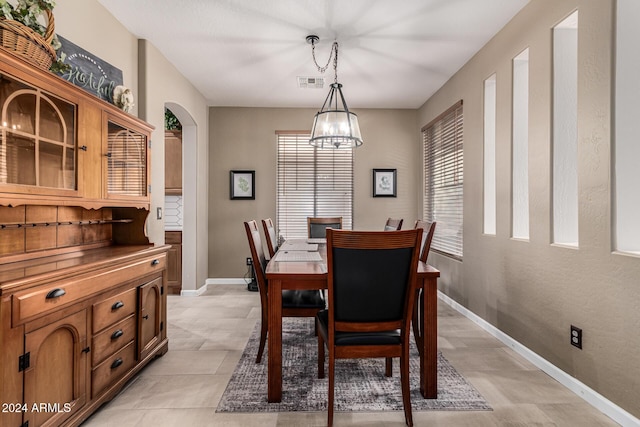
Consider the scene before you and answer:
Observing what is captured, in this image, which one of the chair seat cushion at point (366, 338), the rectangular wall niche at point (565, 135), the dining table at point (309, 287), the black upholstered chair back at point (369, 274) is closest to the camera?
the black upholstered chair back at point (369, 274)

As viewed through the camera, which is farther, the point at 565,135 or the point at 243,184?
the point at 243,184

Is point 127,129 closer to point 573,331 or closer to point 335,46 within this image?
point 335,46

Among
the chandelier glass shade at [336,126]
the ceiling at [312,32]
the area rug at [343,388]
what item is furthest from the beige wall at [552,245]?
the chandelier glass shade at [336,126]

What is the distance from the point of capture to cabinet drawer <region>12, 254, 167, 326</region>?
1.42 m

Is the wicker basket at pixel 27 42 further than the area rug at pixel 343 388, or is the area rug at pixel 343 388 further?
the area rug at pixel 343 388

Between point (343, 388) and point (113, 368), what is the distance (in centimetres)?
139

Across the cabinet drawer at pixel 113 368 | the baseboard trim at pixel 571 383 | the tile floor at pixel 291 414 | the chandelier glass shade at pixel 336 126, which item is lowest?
the tile floor at pixel 291 414

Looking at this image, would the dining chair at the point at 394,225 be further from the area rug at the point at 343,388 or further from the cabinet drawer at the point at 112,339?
the cabinet drawer at the point at 112,339

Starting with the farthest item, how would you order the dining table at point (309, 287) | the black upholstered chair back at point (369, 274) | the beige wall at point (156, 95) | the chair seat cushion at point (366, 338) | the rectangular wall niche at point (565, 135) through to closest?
1. the beige wall at point (156, 95)
2. the rectangular wall niche at point (565, 135)
3. the dining table at point (309, 287)
4. the chair seat cushion at point (366, 338)
5. the black upholstered chair back at point (369, 274)

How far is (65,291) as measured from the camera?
1647 millimetres

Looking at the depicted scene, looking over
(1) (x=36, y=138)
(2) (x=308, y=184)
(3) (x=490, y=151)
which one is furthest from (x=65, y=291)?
(2) (x=308, y=184)

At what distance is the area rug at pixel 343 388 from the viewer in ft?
6.77

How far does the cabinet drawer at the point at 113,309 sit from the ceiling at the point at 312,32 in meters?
2.18

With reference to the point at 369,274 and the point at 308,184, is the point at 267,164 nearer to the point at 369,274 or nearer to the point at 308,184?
the point at 308,184
